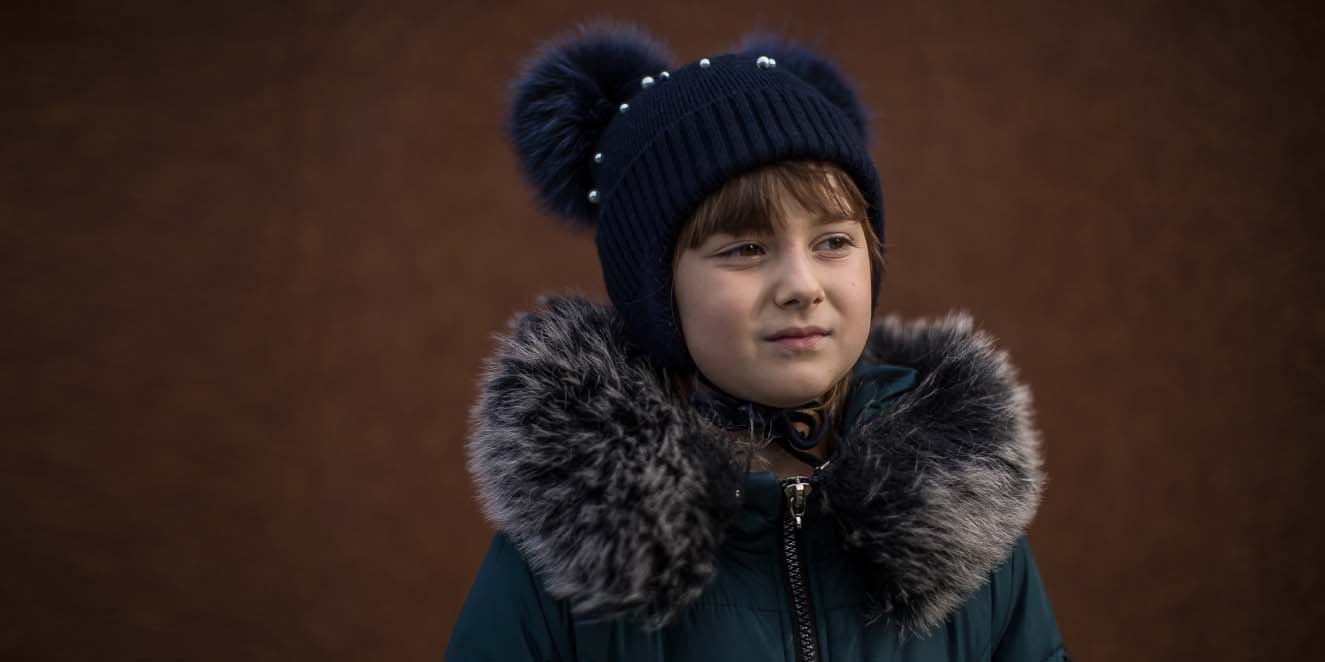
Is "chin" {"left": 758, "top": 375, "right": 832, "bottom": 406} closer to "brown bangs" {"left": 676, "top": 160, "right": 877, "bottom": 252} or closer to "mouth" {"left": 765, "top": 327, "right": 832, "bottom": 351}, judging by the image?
"mouth" {"left": 765, "top": 327, "right": 832, "bottom": 351}

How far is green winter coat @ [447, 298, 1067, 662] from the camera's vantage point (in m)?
0.93

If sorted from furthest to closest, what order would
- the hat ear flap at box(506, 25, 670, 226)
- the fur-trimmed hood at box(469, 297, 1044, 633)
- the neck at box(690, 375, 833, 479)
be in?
1. the hat ear flap at box(506, 25, 670, 226)
2. the neck at box(690, 375, 833, 479)
3. the fur-trimmed hood at box(469, 297, 1044, 633)

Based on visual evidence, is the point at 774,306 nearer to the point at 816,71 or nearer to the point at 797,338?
the point at 797,338

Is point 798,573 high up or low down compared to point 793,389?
down

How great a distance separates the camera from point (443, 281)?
1955 mm

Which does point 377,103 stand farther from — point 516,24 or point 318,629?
point 318,629

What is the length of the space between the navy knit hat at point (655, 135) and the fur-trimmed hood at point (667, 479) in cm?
9

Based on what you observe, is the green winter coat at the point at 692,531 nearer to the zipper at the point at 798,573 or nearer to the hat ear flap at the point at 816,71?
the zipper at the point at 798,573

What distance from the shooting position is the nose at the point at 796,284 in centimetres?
96

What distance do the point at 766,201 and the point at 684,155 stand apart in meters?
0.10

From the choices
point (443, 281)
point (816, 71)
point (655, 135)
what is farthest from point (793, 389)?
point (443, 281)

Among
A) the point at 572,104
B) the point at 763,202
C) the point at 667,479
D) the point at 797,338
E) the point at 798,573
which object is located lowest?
the point at 798,573

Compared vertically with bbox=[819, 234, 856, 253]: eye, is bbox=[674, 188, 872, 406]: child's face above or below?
below

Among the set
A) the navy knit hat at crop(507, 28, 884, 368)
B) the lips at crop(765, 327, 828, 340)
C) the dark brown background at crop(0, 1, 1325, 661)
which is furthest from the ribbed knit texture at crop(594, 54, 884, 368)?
the dark brown background at crop(0, 1, 1325, 661)
